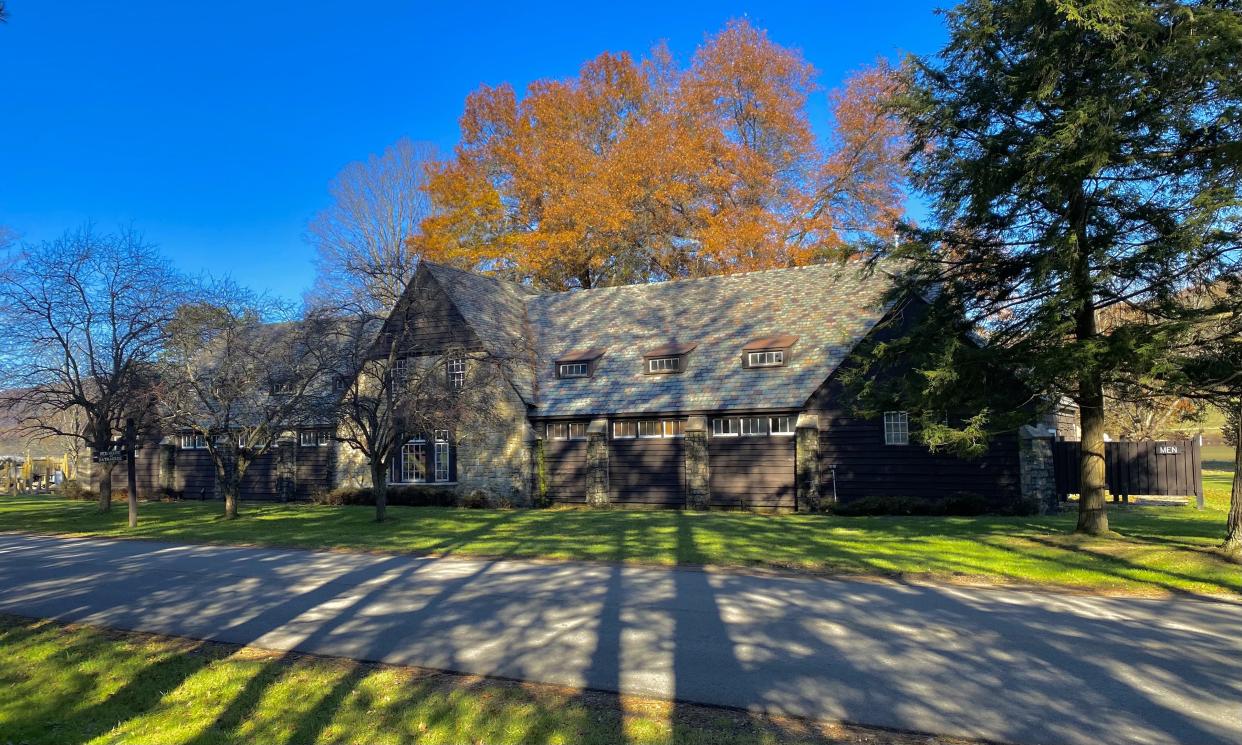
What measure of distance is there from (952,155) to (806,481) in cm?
1148

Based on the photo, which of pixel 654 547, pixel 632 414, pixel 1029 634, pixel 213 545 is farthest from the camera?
pixel 632 414

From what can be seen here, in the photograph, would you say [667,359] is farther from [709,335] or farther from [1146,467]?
[1146,467]

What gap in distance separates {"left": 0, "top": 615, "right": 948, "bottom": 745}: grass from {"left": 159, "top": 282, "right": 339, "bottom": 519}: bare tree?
48.3ft

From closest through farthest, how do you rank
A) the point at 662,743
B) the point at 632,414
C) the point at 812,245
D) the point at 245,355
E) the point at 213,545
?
the point at 662,743
the point at 213,545
the point at 245,355
the point at 632,414
the point at 812,245

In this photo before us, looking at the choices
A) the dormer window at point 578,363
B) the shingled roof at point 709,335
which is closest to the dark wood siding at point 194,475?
the shingled roof at point 709,335

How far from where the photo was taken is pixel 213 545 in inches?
658

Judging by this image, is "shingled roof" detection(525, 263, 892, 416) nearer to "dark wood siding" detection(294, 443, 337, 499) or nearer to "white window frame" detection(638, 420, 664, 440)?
"white window frame" detection(638, 420, 664, 440)

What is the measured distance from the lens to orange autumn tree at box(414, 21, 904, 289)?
1457 inches

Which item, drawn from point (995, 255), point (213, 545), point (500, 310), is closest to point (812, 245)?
point (500, 310)

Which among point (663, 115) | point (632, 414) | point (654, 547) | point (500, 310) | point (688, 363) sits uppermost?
point (663, 115)

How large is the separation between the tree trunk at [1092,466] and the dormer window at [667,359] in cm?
1350

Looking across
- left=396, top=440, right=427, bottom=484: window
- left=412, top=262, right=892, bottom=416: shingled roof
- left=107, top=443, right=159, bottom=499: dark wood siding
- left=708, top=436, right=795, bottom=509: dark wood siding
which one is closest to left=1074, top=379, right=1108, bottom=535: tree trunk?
left=412, top=262, right=892, bottom=416: shingled roof

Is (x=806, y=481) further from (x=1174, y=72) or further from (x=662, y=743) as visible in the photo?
(x=662, y=743)

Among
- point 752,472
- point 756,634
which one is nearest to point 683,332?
point 752,472
